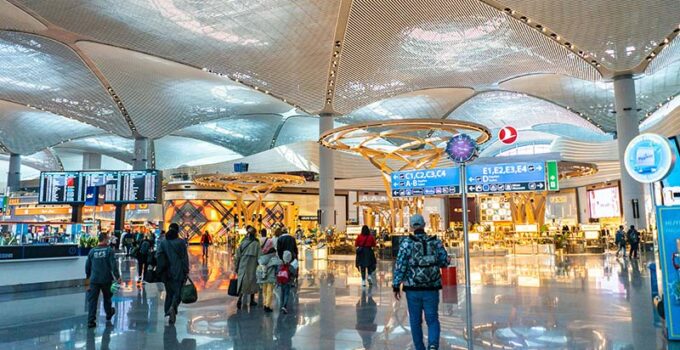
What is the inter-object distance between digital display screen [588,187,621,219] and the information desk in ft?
110

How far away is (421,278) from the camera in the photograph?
4.23 m

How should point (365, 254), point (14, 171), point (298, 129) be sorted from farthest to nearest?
1. point (298, 129)
2. point (14, 171)
3. point (365, 254)

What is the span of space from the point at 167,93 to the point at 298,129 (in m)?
18.9

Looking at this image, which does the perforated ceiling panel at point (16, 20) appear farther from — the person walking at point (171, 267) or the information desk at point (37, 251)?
the person walking at point (171, 267)

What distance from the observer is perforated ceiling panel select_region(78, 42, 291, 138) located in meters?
24.9

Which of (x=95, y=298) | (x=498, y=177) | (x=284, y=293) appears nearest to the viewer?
(x=95, y=298)

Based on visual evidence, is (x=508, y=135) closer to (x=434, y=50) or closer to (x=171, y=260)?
(x=434, y=50)

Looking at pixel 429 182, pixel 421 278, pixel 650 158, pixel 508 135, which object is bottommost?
pixel 421 278

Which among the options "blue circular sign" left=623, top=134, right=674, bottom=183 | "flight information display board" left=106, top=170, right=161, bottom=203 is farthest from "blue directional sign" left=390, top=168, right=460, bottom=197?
"flight information display board" left=106, top=170, right=161, bottom=203

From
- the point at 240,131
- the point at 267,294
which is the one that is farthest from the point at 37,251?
the point at 240,131

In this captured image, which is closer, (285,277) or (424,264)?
(424,264)

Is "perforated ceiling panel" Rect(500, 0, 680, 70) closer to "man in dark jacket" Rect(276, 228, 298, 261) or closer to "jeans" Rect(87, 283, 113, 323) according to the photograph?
"man in dark jacket" Rect(276, 228, 298, 261)

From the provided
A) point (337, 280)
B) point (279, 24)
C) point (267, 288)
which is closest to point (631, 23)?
point (279, 24)

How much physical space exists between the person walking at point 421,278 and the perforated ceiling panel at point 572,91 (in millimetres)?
27406
